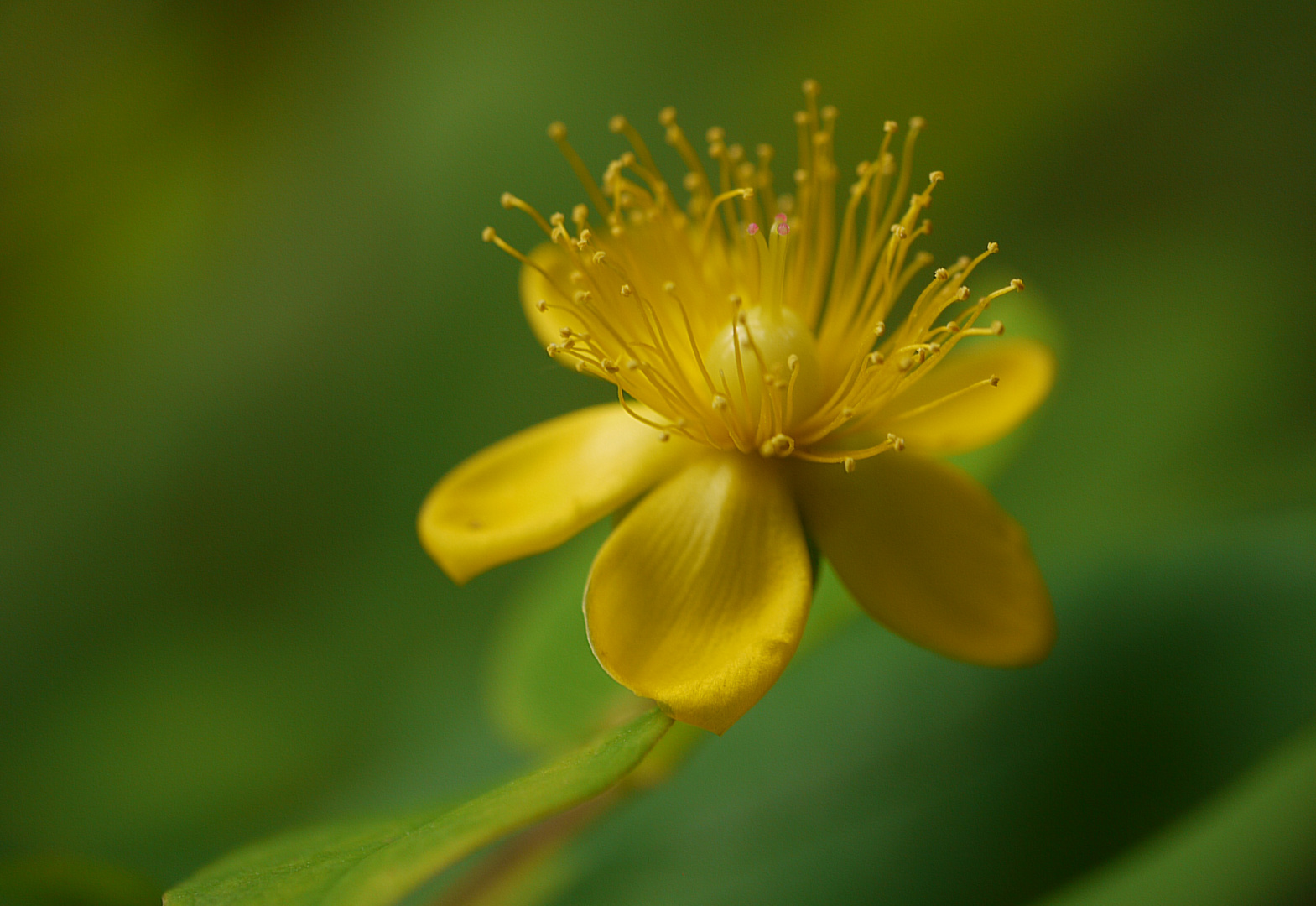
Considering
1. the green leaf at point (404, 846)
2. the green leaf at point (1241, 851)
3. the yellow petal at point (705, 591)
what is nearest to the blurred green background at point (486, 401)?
the green leaf at point (1241, 851)

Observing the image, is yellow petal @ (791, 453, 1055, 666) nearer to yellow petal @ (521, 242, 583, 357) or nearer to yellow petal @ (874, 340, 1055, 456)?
yellow petal @ (874, 340, 1055, 456)

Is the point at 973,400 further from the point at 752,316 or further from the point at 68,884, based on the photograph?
the point at 68,884

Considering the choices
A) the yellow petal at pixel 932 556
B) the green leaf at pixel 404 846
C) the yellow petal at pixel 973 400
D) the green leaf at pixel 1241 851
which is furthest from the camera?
A: the yellow petal at pixel 973 400

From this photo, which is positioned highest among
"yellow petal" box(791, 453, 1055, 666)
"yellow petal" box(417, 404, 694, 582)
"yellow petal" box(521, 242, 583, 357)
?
"yellow petal" box(521, 242, 583, 357)

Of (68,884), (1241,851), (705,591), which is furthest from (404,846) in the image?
(1241,851)

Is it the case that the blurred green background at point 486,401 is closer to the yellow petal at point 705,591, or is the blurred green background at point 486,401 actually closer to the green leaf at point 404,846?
the yellow petal at point 705,591

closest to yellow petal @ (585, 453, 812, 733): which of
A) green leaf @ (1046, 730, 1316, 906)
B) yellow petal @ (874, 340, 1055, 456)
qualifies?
yellow petal @ (874, 340, 1055, 456)
